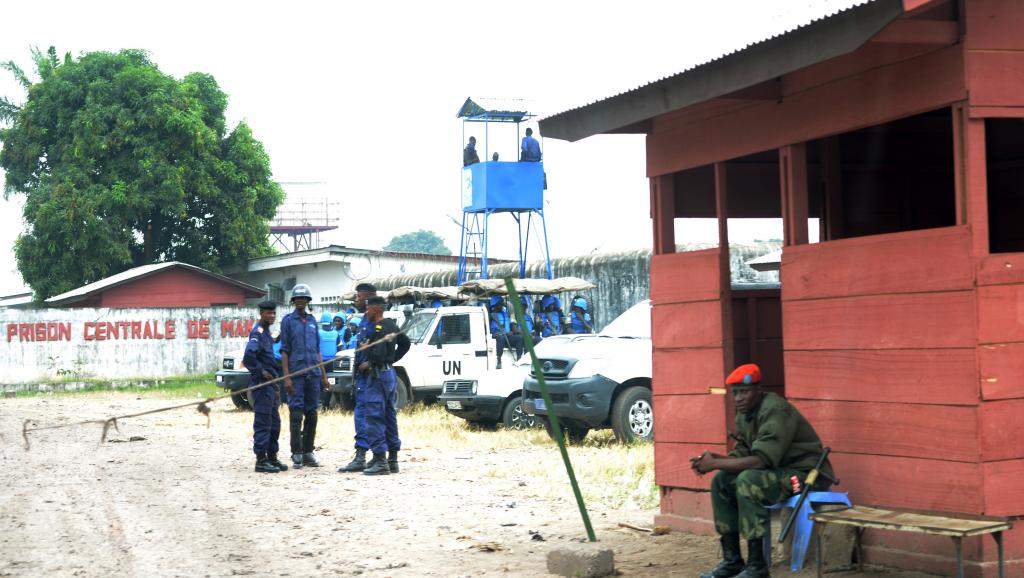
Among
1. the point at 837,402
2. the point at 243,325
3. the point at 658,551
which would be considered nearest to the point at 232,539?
the point at 658,551

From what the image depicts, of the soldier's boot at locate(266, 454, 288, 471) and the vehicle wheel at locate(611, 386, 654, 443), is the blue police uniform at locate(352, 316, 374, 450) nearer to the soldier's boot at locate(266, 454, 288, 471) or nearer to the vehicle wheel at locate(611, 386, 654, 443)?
the soldier's boot at locate(266, 454, 288, 471)

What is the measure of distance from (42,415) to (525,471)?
14365mm

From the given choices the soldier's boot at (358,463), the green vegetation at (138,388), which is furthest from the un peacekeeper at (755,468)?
the green vegetation at (138,388)

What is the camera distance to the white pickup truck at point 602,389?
15305 mm

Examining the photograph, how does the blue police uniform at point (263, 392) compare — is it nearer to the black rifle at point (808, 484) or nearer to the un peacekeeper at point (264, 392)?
the un peacekeeper at point (264, 392)

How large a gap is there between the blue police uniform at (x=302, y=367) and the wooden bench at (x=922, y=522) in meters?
8.34

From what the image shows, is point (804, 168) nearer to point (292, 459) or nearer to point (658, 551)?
point (658, 551)

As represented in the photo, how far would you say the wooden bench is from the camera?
20.0 ft

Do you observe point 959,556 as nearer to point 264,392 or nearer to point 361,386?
point 361,386

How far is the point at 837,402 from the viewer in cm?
754

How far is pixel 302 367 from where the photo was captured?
562 inches

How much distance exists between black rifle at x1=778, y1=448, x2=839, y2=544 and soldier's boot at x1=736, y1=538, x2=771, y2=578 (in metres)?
0.14

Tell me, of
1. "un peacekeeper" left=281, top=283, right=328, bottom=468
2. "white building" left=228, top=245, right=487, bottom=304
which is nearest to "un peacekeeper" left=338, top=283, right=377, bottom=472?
"un peacekeeper" left=281, top=283, right=328, bottom=468

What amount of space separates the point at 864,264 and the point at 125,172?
129 ft
